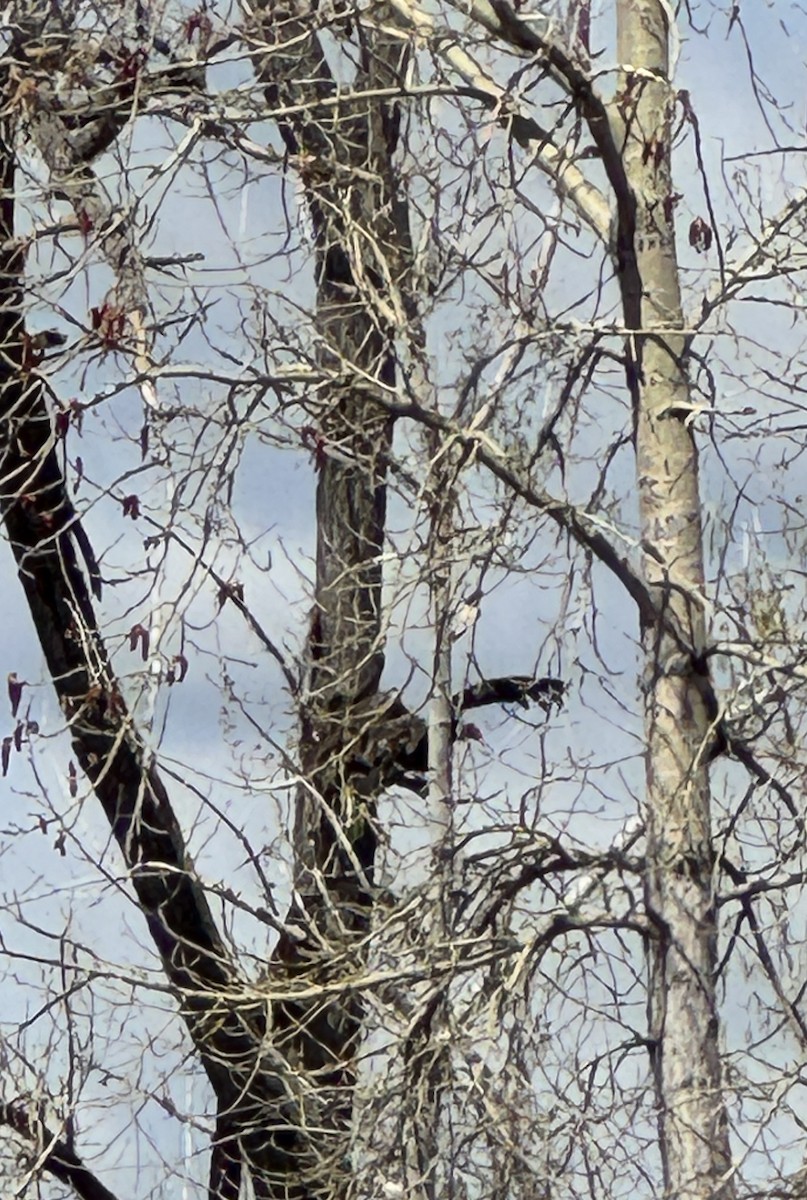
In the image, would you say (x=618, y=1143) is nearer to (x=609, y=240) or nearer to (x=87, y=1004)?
(x=87, y=1004)

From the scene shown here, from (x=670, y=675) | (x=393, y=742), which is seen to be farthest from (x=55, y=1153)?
(x=670, y=675)

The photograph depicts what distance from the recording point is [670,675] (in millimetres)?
8055

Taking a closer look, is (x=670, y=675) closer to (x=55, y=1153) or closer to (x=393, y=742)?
(x=393, y=742)

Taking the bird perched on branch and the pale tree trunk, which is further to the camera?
the bird perched on branch

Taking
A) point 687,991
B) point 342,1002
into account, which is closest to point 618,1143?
point 687,991

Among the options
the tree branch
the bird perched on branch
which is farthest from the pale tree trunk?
the tree branch

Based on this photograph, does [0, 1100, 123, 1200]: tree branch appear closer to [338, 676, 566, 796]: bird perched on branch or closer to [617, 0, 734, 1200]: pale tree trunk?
[338, 676, 566, 796]: bird perched on branch

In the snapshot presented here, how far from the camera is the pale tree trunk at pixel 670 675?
7.65m

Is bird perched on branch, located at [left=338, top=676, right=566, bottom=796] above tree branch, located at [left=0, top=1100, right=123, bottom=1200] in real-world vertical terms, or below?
above

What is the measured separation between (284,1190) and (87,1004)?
2195 millimetres

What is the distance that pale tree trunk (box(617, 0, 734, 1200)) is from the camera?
7.65 metres

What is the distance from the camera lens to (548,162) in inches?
323

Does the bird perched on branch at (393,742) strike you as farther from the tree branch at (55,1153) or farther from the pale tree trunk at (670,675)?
the tree branch at (55,1153)

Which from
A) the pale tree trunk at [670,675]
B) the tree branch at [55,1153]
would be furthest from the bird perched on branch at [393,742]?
the tree branch at [55,1153]
